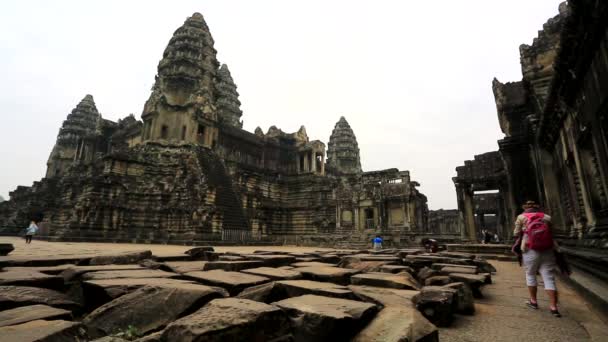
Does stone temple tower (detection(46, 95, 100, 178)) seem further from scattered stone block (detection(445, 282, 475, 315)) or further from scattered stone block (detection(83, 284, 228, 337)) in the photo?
scattered stone block (detection(445, 282, 475, 315))

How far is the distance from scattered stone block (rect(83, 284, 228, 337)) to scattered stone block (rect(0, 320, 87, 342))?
26cm

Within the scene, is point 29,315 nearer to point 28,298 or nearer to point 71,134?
point 28,298

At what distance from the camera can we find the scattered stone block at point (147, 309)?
75.0 inches

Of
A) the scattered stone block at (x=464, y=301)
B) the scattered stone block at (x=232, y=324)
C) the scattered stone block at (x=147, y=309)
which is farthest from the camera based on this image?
the scattered stone block at (x=464, y=301)

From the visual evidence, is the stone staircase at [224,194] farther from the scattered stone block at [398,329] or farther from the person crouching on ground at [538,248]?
the scattered stone block at [398,329]

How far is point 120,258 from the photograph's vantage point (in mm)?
4410

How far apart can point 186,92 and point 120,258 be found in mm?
24323

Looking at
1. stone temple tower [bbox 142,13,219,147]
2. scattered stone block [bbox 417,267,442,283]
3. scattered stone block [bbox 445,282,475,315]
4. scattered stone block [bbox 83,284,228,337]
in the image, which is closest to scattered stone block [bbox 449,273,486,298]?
scattered stone block [bbox 417,267,442,283]

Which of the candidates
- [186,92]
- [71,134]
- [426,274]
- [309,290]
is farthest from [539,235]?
[71,134]

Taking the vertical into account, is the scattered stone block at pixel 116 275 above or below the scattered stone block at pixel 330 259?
above

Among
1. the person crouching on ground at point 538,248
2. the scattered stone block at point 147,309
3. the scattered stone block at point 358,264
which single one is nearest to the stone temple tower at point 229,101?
the scattered stone block at point 358,264

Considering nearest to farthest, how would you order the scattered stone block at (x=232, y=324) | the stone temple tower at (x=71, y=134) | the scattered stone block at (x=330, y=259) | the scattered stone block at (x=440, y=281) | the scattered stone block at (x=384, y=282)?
the scattered stone block at (x=232, y=324), the scattered stone block at (x=384, y=282), the scattered stone block at (x=440, y=281), the scattered stone block at (x=330, y=259), the stone temple tower at (x=71, y=134)

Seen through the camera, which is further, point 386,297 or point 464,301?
point 464,301

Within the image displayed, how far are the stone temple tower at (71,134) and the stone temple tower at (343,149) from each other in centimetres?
3274
